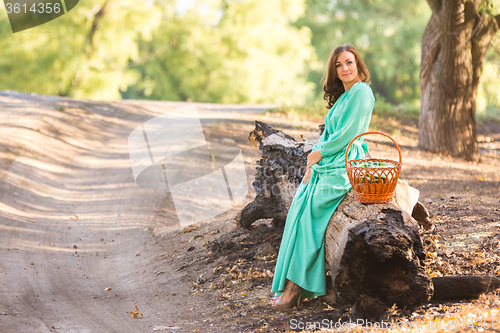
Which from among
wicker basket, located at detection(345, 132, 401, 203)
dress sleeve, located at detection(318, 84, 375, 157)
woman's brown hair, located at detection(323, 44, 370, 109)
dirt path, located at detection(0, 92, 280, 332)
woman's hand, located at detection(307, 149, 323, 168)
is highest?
woman's brown hair, located at detection(323, 44, 370, 109)

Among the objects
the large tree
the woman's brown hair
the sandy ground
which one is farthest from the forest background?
the woman's brown hair

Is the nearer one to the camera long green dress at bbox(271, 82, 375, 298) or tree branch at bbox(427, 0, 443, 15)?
long green dress at bbox(271, 82, 375, 298)

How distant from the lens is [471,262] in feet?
13.1

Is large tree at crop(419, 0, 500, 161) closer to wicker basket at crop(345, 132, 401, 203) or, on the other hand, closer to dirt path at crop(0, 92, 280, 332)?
dirt path at crop(0, 92, 280, 332)

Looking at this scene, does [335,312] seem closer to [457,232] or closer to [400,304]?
[400,304]

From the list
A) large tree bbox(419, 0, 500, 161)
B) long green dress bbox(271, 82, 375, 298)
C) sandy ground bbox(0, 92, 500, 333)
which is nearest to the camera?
long green dress bbox(271, 82, 375, 298)

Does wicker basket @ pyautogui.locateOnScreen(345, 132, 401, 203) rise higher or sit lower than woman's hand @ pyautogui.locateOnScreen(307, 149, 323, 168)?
lower

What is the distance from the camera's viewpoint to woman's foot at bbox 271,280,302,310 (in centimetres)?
367

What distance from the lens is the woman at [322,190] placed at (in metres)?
3.55

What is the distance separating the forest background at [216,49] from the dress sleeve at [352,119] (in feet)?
54.9

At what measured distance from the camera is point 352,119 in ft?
11.6

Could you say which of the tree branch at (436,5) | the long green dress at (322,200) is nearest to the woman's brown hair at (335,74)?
the long green dress at (322,200)

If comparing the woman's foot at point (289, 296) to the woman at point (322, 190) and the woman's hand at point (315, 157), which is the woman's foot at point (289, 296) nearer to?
the woman at point (322, 190)

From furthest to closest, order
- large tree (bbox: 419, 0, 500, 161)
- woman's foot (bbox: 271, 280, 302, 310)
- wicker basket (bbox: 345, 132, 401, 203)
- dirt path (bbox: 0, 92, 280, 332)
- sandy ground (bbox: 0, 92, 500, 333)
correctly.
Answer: large tree (bbox: 419, 0, 500, 161) → dirt path (bbox: 0, 92, 280, 332) → sandy ground (bbox: 0, 92, 500, 333) → woman's foot (bbox: 271, 280, 302, 310) → wicker basket (bbox: 345, 132, 401, 203)
